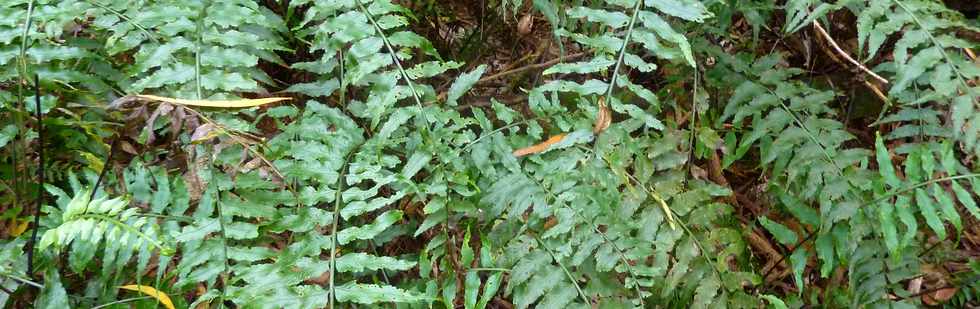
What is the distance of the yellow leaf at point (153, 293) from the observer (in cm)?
135

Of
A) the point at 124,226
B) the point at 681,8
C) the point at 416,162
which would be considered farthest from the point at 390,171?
the point at 681,8

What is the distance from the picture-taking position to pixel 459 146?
1382 millimetres

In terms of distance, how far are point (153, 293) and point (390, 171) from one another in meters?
0.52

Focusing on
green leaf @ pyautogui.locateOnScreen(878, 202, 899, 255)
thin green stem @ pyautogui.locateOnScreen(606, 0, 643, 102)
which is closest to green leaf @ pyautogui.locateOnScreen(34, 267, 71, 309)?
thin green stem @ pyautogui.locateOnScreen(606, 0, 643, 102)

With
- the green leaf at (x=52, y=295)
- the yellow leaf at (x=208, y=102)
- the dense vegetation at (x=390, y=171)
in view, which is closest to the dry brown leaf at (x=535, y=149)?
the dense vegetation at (x=390, y=171)

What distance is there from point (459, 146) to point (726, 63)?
2.71 feet

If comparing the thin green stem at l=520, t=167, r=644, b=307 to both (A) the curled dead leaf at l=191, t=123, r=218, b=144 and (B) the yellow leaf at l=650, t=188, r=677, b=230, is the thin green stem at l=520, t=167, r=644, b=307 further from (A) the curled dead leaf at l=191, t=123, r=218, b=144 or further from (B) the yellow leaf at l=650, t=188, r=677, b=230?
(A) the curled dead leaf at l=191, t=123, r=218, b=144

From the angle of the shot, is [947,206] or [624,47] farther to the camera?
[947,206]

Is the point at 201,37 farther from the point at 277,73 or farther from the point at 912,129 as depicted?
the point at 912,129

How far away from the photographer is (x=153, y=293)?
1.40 metres

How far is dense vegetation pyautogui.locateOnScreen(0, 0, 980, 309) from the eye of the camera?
47.8 inches

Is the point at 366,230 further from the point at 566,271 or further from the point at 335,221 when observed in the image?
the point at 566,271

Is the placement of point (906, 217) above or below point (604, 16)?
below

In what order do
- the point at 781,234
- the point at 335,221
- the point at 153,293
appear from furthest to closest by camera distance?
1. the point at 781,234
2. the point at 153,293
3. the point at 335,221
